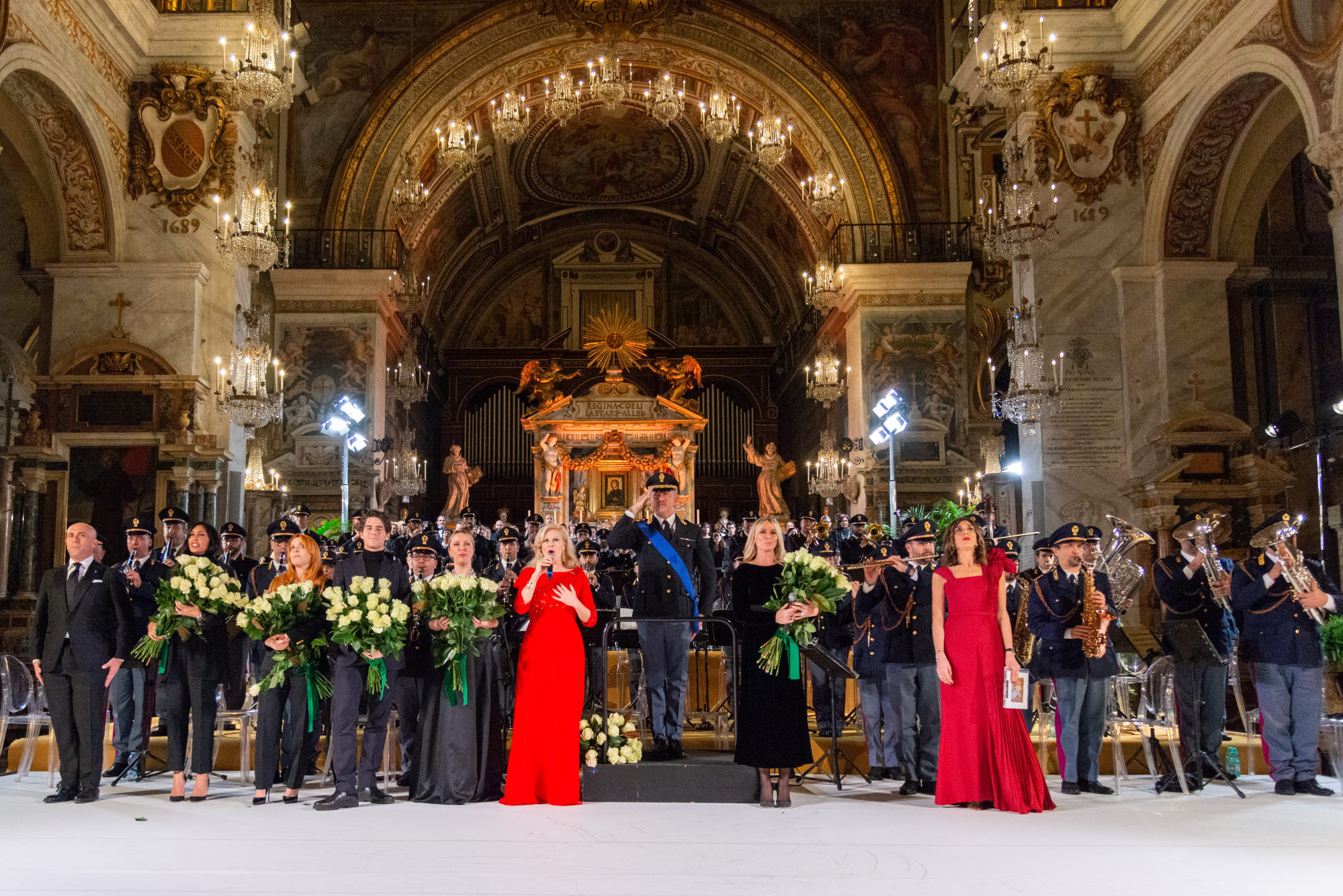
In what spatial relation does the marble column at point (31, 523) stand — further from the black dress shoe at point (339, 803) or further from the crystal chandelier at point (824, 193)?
the crystal chandelier at point (824, 193)

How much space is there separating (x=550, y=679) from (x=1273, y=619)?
16.5 feet

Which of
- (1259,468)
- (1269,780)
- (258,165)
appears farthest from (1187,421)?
(258,165)

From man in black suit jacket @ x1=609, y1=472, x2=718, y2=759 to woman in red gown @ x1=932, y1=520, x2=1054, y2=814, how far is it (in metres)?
1.87

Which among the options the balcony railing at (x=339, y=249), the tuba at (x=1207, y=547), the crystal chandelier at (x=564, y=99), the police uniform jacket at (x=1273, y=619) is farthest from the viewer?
the balcony railing at (x=339, y=249)

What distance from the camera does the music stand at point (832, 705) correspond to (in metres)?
7.15

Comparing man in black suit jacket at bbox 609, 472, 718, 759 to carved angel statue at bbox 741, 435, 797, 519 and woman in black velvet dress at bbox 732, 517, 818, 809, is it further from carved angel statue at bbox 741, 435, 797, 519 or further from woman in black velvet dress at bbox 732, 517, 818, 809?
carved angel statue at bbox 741, 435, 797, 519

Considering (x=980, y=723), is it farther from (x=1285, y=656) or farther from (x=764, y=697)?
(x=1285, y=656)

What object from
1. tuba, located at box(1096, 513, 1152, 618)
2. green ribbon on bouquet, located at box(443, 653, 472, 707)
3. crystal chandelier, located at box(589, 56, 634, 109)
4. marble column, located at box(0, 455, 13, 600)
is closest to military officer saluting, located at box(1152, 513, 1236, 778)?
tuba, located at box(1096, 513, 1152, 618)

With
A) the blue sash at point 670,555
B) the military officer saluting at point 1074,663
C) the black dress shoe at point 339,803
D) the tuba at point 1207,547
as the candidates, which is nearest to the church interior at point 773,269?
the military officer saluting at point 1074,663

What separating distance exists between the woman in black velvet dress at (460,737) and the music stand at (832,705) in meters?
1.70

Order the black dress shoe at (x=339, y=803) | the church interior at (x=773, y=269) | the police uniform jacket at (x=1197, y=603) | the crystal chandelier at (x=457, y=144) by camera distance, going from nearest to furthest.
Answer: the black dress shoe at (x=339, y=803) < the church interior at (x=773, y=269) < the police uniform jacket at (x=1197, y=603) < the crystal chandelier at (x=457, y=144)

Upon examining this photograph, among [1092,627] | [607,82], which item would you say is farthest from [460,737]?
[607,82]

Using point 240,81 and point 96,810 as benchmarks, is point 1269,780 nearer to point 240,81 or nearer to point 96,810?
point 96,810

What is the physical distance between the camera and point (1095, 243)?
14.5 meters
